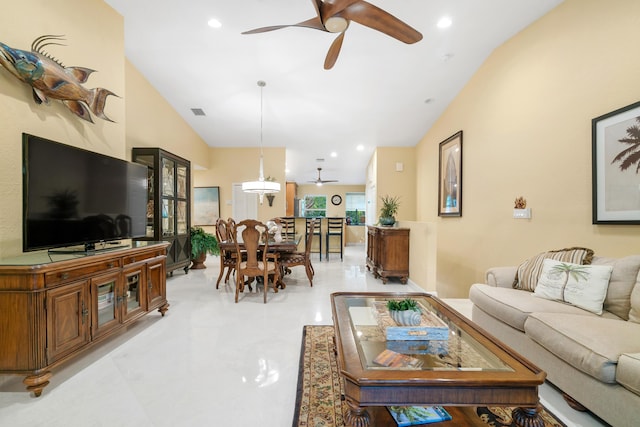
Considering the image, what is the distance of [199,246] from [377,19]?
4.86 meters

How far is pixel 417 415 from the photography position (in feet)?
3.87

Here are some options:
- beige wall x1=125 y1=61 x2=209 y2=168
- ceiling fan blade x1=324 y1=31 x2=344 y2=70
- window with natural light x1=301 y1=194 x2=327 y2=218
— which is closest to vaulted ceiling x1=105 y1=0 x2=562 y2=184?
beige wall x1=125 y1=61 x2=209 y2=168

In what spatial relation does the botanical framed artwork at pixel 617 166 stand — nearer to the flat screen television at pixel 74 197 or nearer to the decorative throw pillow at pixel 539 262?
the decorative throw pillow at pixel 539 262

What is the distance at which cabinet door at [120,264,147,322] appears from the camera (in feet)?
7.86

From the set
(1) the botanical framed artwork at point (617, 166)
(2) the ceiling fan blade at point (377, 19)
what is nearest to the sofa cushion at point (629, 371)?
(1) the botanical framed artwork at point (617, 166)

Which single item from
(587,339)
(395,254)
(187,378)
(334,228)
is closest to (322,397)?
(187,378)

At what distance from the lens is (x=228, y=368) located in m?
1.98

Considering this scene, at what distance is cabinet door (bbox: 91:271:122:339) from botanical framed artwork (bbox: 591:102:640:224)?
A: 160 inches

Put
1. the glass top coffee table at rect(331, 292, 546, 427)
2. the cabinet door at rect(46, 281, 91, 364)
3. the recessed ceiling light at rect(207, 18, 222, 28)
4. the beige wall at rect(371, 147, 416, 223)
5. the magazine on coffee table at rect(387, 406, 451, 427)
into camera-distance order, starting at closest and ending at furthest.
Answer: the glass top coffee table at rect(331, 292, 546, 427) < the magazine on coffee table at rect(387, 406, 451, 427) < the cabinet door at rect(46, 281, 91, 364) < the recessed ceiling light at rect(207, 18, 222, 28) < the beige wall at rect(371, 147, 416, 223)

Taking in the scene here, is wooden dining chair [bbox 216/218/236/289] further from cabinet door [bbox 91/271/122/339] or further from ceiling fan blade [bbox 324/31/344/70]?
ceiling fan blade [bbox 324/31/344/70]

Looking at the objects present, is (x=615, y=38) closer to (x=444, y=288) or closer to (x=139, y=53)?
(x=444, y=288)

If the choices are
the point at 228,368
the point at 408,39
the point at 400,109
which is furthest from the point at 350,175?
the point at 228,368

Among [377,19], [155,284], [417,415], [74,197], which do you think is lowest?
[417,415]

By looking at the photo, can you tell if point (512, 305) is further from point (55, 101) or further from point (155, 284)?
point (55, 101)
